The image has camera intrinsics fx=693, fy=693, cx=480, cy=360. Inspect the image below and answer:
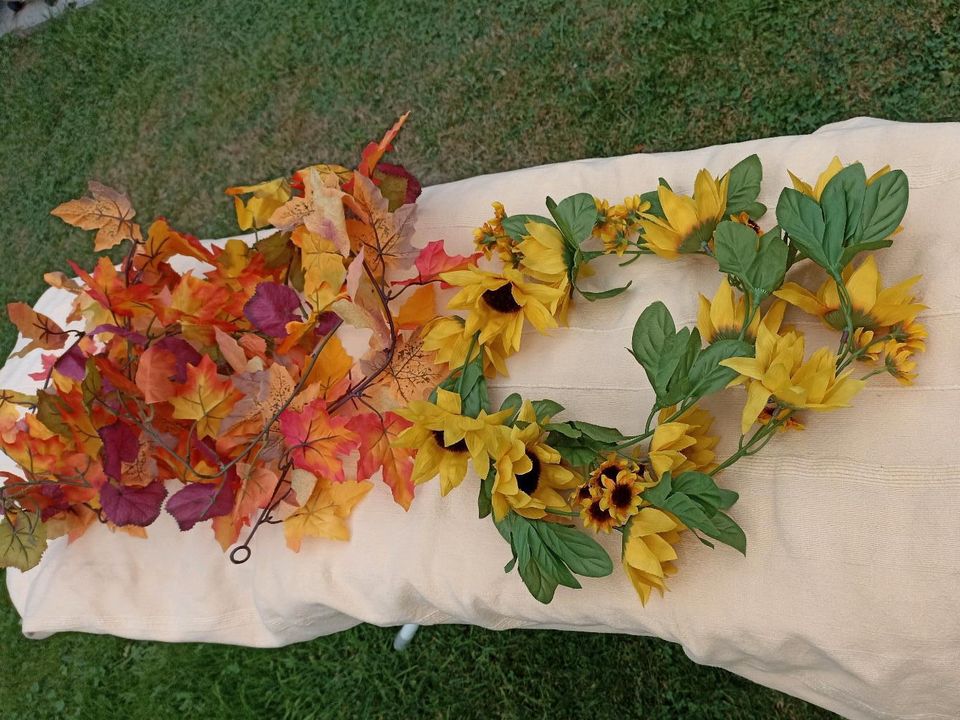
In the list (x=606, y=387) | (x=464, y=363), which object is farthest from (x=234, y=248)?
(x=606, y=387)

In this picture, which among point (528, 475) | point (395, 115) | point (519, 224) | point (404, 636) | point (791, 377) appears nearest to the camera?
point (791, 377)

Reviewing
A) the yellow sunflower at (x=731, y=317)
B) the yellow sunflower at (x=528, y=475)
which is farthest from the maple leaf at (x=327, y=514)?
the yellow sunflower at (x=731, y=317)

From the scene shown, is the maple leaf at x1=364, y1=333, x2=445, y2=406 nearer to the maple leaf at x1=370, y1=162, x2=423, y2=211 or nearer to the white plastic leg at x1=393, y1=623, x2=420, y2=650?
the maple leaf at x1=370, y1=162, x2=423, y2=211

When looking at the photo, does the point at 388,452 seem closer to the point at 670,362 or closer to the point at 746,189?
the point at 670,362

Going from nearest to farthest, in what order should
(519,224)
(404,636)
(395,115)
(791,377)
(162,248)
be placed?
(791,377), (519,224), (162,248), (404,636), (395,115)

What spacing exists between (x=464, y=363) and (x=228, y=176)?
1.70 meters

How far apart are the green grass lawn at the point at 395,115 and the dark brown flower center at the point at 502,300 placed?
3.26 feet

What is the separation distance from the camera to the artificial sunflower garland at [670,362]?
1.94ft

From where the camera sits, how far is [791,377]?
576mm

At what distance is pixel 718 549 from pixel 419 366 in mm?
381

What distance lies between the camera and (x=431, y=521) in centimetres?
82

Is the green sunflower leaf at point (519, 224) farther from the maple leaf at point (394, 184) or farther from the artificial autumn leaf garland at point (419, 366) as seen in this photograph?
the maple leaf at point (394, 184)

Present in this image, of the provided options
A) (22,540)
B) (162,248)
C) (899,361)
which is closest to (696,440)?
(899,361)

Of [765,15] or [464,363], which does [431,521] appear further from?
[765,15]
